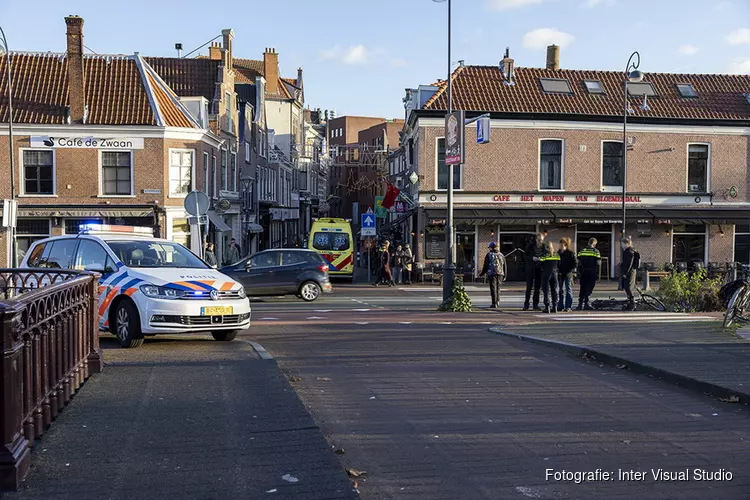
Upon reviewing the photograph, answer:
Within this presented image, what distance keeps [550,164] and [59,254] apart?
80.5 feet

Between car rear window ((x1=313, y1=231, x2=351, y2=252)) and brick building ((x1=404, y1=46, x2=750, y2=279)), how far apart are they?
3.09 metres

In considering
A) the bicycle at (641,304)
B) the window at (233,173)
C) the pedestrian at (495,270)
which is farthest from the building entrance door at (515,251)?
the window at (233,173)

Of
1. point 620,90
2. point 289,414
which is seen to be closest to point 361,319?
point 289,414

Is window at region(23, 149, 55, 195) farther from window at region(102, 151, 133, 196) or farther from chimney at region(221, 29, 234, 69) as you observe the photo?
chimney at region(221, 29, 234, 69)

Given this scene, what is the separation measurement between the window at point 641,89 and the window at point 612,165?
2.81m

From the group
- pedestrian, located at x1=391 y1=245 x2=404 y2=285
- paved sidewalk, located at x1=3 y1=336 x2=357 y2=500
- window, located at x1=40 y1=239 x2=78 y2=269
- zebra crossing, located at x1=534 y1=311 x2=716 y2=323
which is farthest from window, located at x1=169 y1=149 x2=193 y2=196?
paved sidewalk, located at x1=3 y1=336 x2=357 y2=500

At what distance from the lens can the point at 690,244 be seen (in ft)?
112

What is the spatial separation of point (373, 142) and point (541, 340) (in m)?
90.5

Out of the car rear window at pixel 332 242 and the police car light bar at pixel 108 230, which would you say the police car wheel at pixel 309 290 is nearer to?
the car rear window at pixel 332 242

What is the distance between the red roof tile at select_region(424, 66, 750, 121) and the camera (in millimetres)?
33125

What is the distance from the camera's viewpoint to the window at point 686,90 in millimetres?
34969

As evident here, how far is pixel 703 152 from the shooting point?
34000 mm

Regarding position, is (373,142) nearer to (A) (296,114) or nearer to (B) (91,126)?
(A) (296,114)

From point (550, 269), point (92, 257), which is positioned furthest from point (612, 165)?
point (92, 257)
